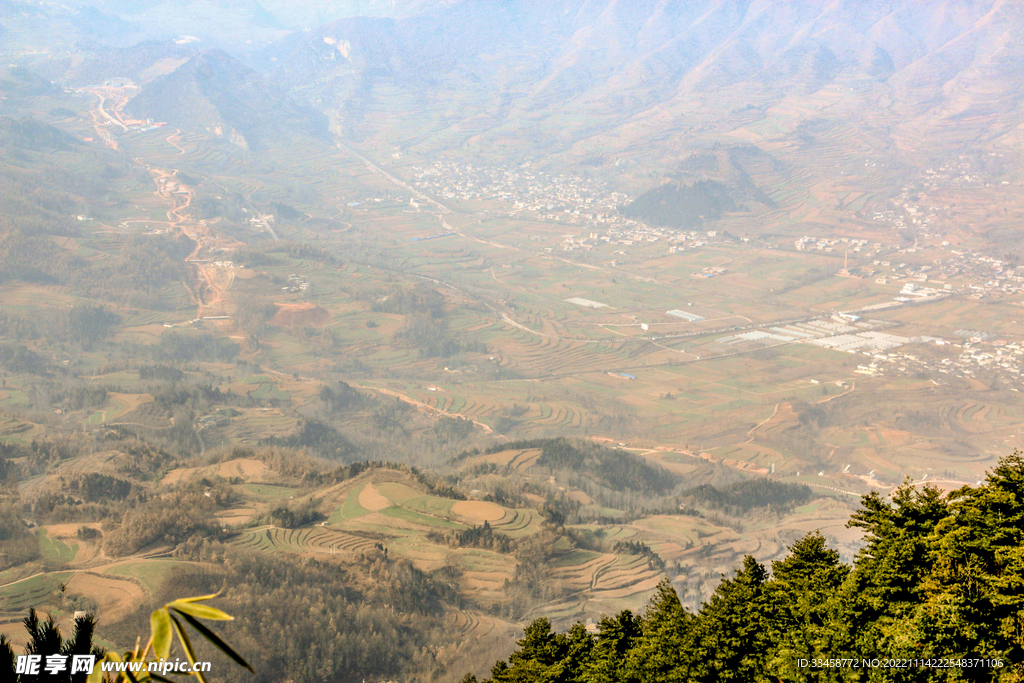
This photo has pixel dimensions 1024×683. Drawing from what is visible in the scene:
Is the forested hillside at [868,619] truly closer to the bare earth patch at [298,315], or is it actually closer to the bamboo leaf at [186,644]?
the bamboo leaf at [186,644]

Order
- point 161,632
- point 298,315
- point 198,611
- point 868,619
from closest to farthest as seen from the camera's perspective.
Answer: point 198,611, point 161,632, point 868,619, point 298,315

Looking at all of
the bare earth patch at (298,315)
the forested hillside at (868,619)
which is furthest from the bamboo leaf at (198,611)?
the bare earth patch at (298,315)

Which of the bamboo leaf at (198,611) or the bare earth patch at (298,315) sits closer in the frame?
the bamboo leaf at (198,611)

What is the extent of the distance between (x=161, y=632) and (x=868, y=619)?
23.0 meters

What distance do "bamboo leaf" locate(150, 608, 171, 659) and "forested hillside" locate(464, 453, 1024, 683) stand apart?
1903cm

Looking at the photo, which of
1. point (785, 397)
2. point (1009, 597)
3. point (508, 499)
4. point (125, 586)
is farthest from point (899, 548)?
point (785, 397)

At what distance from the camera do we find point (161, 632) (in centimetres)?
496

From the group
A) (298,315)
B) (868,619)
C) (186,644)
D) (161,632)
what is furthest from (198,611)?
(298,315)

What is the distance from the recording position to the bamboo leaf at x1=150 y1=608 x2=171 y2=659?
488 centimetres

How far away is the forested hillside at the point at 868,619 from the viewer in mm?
18547

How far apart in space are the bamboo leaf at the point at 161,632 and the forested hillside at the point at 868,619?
62.4 feet

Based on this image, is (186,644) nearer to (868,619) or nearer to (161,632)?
(161,632)

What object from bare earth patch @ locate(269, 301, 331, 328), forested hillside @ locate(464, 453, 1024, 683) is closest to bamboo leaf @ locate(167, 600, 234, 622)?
forested hillside @ locate(464, 453, 1024, 683)

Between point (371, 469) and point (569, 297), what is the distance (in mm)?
99320
